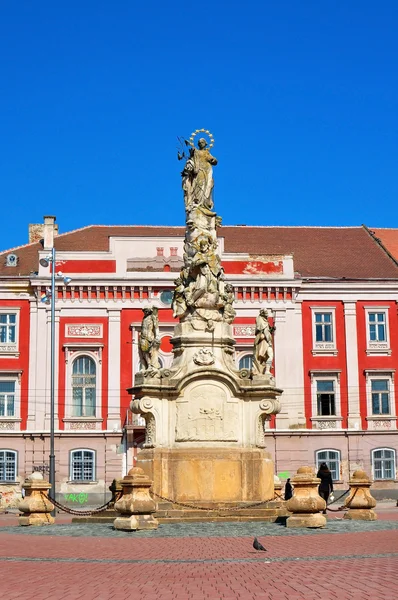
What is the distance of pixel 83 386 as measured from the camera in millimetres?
45281

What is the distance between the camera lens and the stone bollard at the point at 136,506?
18.2m

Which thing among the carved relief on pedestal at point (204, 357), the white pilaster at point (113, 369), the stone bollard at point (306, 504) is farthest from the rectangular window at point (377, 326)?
the stone bollard at point (306, 504)

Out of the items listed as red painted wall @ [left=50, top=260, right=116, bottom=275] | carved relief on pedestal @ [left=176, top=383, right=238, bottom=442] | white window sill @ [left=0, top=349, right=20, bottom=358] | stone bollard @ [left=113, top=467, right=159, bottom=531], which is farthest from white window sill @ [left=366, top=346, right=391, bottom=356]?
stone bollard @ [left=113, top=467, right=159, bottom=531]

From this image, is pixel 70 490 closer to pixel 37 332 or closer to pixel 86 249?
pixel 37 332

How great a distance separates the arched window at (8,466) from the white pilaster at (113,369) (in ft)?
14.8

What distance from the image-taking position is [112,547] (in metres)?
15.4

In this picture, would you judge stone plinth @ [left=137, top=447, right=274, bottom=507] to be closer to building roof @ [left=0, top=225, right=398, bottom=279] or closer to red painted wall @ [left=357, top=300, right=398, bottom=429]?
red painted wall @ [left=357, top=300, right=398, bottom=429]

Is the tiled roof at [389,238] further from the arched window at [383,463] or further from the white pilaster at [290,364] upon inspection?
the arched window at [383,463]

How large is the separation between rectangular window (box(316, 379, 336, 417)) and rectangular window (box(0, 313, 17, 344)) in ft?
48.3

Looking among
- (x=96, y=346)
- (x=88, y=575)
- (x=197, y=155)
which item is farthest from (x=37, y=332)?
(x=88, y=575)

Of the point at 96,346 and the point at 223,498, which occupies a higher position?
the point at 96,346

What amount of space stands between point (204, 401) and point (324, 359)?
26224mm

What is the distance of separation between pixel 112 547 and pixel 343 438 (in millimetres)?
31489

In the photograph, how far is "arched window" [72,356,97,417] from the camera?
4516cm
